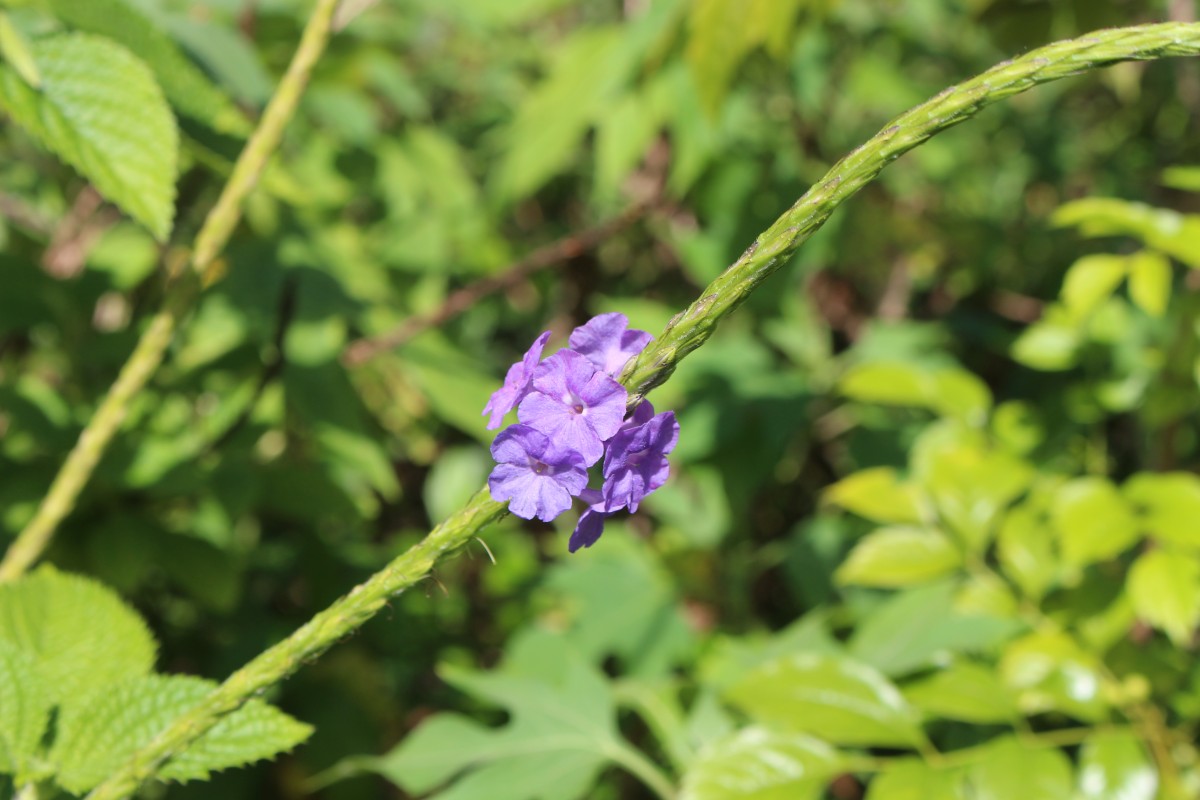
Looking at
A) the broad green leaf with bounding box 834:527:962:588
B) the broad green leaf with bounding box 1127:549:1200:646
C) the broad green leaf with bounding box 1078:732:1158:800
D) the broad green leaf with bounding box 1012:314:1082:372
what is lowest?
the broad green leaf with bounding box 1078:732:1158:800

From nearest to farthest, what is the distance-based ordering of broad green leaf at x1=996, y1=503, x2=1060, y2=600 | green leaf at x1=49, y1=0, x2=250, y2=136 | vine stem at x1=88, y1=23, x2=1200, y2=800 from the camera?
1. vine stem at x1=88, y1=23, x2=1200, y2=800
2. green leaf at x1=49, y1=0, x2=250, y2=136
3. broad green leaf at x1=996, y1=503, x2=1060, y2=600

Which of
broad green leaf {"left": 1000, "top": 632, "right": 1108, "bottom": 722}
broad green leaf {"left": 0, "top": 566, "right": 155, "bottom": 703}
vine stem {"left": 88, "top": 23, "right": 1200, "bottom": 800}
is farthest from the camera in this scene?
broad green leaf {"left": 1000, "top": 632, "right": 1108, "bottom": 722}

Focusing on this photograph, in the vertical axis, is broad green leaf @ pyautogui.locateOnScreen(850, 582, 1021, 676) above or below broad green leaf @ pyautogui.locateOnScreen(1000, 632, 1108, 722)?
above

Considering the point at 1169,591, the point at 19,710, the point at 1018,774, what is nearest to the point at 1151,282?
the point at 1169,591

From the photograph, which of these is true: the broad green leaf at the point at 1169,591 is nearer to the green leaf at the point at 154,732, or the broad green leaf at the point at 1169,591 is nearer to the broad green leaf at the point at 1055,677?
the broad green leaf at the point at 1055,677

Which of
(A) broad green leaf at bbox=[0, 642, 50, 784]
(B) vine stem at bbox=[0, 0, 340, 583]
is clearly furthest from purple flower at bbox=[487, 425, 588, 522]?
(B) vine stem at bbox=[0, 0, 340, 583]

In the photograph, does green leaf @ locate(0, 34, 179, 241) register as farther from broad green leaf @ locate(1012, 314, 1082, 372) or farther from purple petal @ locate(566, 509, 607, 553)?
broad green leaf @ locate(1012, 314, 1082, 372)

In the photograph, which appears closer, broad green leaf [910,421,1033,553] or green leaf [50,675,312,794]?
green leaf [50,675,312,794]
